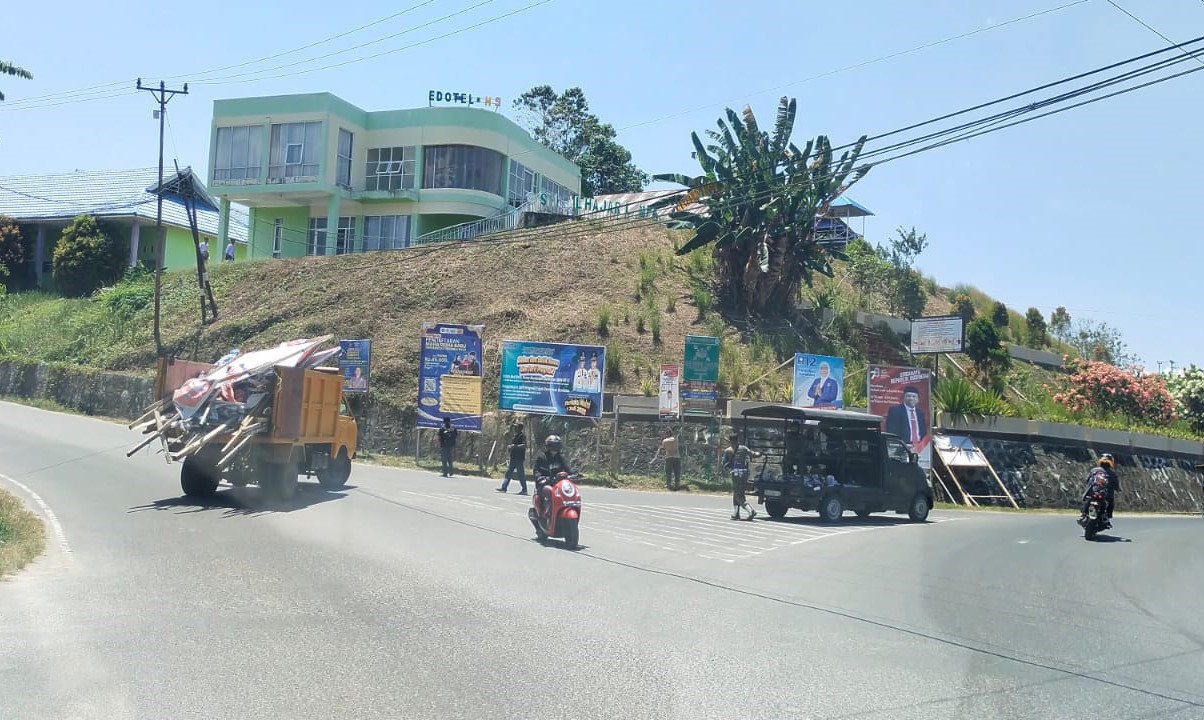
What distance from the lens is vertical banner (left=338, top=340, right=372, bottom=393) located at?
3147 centimetres

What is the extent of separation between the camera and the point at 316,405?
746 inches

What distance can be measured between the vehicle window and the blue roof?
4518 centimetres

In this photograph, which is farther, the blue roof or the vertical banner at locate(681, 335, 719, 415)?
the blue roof

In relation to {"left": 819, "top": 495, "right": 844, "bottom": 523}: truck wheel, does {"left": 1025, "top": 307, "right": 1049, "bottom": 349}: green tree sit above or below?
above

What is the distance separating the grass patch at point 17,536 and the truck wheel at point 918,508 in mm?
16688

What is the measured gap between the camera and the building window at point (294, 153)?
4769 centimetres

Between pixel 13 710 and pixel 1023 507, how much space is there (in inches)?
1204

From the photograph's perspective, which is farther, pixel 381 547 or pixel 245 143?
pixel 245 143

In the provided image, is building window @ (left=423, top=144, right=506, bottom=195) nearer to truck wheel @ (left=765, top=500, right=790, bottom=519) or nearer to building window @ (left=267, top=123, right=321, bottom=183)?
building window @ (left=267, top=123, right=321, bottom=183)

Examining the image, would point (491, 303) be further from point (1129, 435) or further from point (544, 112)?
point (544, 112)

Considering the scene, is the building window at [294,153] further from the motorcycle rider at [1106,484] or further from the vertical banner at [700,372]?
the motorcycle rider at [1106,484]

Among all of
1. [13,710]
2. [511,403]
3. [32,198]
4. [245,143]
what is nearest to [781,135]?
[511,403]

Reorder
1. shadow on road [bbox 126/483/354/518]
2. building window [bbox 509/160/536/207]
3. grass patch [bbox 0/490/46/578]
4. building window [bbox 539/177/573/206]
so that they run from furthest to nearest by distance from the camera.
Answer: building window [bbox 539/177/573/206] → building window [bbox 509/160/536/207] → shadow on road [bbox 126/483/354/518] → grass patch [bbox 0/490/46/578]

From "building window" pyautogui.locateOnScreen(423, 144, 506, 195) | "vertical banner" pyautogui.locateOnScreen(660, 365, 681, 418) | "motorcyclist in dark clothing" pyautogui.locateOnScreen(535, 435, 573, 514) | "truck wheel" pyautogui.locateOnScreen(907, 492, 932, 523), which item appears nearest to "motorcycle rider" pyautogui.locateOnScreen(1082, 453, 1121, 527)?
"truck wheel" pyautogui.locateOnScreen(907, 492, 932, 523)
